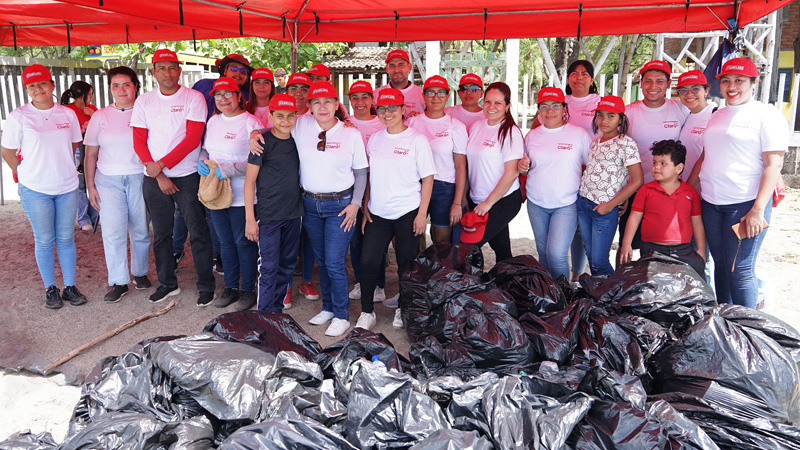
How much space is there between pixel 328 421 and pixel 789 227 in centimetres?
694

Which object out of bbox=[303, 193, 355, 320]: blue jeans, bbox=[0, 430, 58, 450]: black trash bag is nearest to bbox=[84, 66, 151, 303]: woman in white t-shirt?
bbox=[303, 193, 355, 320]: blue jeans

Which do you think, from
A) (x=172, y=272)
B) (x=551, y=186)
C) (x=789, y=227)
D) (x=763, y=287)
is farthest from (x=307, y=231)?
(x=789, y=227)

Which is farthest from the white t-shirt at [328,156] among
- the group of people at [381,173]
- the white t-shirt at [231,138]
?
the white t-shirt at [231,138]

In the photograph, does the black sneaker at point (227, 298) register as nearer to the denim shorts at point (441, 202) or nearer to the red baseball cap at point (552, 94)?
the denim shorts at point (441, 202)

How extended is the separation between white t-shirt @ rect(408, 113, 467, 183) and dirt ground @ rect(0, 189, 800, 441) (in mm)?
1213

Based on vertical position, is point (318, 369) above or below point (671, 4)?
below

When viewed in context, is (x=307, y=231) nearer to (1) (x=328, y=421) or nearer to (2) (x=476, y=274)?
(2) (x=476, y=274)

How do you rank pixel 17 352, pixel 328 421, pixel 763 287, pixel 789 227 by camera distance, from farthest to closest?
1. pixel 789 227
2. pixel 763 287
3. pixel 17 352
4. pixel 328 421

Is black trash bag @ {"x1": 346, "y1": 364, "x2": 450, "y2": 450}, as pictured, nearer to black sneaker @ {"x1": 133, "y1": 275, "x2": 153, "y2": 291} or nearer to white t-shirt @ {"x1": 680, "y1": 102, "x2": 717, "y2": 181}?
white t-shirt @ {"x1": 680, "y1": 102, "x2": 717, "y2": 181}

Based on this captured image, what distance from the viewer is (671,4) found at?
5.12 m

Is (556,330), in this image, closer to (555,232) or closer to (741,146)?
(555,232)

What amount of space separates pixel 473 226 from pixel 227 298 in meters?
2.07

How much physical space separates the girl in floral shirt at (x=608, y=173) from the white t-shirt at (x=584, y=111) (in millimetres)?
374

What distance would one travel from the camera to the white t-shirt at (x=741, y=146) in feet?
11.6
